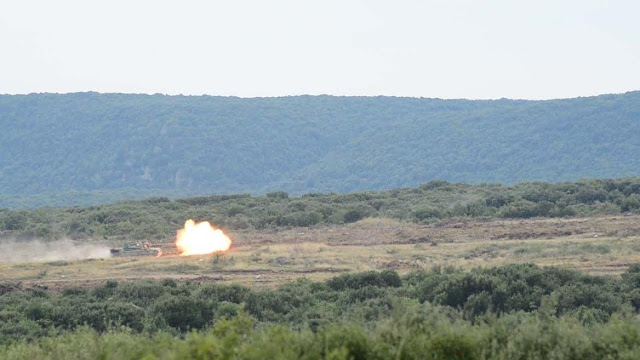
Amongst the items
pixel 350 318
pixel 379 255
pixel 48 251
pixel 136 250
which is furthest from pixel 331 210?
pixel 350 318

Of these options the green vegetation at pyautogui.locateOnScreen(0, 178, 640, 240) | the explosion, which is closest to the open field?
the explosion

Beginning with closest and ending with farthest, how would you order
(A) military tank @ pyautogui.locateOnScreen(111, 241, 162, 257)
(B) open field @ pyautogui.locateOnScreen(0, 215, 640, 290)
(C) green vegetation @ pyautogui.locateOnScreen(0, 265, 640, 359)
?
(C) green vegetation @ pyautogui.locateOnScreen(0, 265, 640, 359), (B) open field @ pyautogui.locateOnScreen(0, 215, 640, 290), (A) military tank @ pyautogui.locateOnScreen(111, 241, 162, 257)

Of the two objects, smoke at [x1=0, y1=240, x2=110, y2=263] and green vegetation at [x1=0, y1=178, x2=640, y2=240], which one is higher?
green vegetation at [x1=0, y1=178, x2=640, y2=240]

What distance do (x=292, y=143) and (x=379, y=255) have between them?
124 m

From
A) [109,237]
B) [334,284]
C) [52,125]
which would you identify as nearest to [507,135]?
[52,125]

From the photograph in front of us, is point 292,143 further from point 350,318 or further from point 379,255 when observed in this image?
point 350,318

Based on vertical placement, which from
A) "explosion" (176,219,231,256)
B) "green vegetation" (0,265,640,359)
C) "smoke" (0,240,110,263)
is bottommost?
"smoke" (0,240,110,263)

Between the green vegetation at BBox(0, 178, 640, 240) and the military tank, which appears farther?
the green vegetation at BBox(0, 178, 640, 240)

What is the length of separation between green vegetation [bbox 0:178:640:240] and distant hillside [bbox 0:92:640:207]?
57858mm

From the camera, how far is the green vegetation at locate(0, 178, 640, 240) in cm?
4831

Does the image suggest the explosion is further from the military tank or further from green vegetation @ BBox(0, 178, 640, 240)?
green vegetation @ BBox(0, 178, 640, 240)

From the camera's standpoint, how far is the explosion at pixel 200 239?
4081cm

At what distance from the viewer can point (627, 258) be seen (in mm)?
30844

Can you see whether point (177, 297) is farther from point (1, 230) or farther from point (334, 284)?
point (1, 230)
